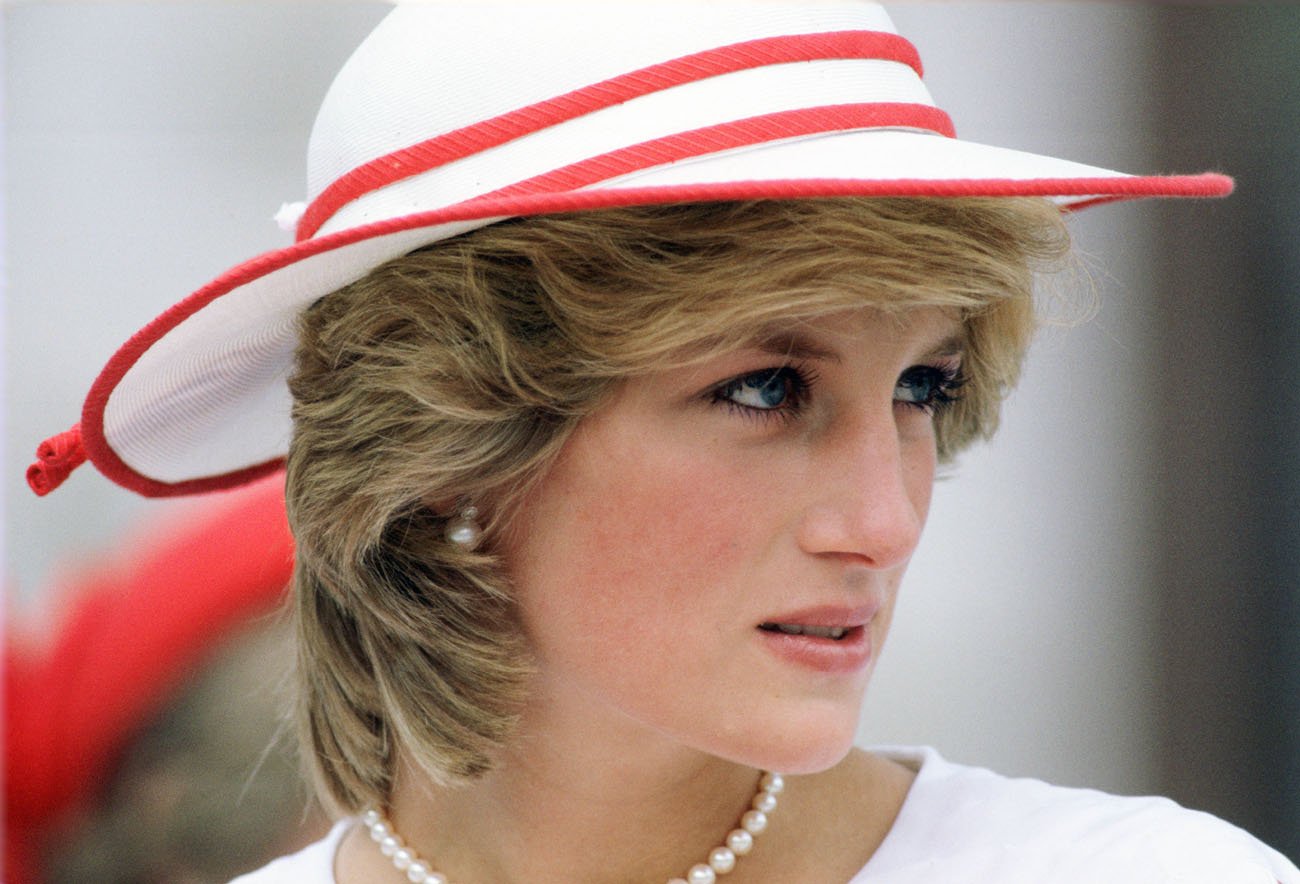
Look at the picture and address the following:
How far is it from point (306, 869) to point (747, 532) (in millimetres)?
946

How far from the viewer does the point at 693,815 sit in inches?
71.6

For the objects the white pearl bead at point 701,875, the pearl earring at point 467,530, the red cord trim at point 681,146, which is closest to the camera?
the red cord trim at point 681,146

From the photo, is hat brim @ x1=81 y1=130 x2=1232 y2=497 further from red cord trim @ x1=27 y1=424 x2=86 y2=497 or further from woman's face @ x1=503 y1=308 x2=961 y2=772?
woman's face @ x1=503 y1=308 x2=961 y2=772

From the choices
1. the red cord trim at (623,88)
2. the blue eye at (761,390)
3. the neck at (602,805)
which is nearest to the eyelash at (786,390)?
the blue eye at (761,390)

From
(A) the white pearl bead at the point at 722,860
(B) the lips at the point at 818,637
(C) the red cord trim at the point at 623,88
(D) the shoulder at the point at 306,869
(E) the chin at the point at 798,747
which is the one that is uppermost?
(C) the red cord trim at the point at 623,88

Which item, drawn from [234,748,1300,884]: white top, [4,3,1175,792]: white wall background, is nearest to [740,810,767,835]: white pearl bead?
[234,748,1300,884]: white top

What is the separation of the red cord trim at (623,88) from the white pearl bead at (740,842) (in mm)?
925

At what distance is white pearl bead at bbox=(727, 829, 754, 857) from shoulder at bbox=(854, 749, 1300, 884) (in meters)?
0.15

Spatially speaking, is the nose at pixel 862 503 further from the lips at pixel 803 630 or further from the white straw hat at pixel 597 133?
the white straw hat at pixel 597 133

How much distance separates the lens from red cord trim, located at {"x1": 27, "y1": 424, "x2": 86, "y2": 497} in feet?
6.39

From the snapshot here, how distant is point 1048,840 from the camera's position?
5.64ft

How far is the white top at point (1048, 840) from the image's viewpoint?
63.4 inches

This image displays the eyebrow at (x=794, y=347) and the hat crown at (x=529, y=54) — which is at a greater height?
the hat crown at (x=529, y=54)

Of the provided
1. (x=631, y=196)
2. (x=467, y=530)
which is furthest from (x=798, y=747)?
(x=631, y=196)
